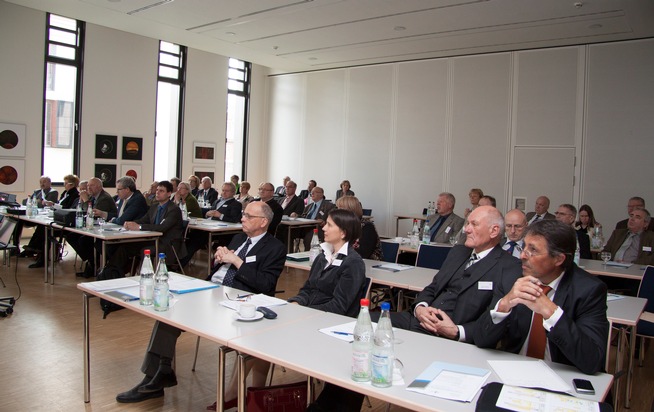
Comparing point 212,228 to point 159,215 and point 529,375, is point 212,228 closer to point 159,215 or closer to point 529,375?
point 159,215

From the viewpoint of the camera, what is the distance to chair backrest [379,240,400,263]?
562 cm

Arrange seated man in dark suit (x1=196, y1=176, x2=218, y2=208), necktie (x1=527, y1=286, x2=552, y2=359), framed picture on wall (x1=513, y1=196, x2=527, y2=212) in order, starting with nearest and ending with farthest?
necktie (x1=527, y1=286, x2=552, y2=359) < framed picture on wall (x1=513, y1=196, x2=527, y2=212) < seated man in dark suit (x1=196, y1=176, x2=218, y2=208)

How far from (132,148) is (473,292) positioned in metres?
10.9

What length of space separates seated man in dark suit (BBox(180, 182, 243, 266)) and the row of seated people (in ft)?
12.2

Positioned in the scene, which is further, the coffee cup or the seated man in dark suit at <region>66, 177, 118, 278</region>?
the seated man in dark suit at <region>66, 177, 118, 278</region>

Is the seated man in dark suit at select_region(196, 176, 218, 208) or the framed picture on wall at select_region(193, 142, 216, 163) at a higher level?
the framed picture on wall at select_region(193, 142, 216, 163)

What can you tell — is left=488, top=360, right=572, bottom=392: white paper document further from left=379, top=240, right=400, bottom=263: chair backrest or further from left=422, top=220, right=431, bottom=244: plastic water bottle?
left=422, top=220, right=431, bottom=244: plastic water bottle

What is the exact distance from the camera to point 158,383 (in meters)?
3.67

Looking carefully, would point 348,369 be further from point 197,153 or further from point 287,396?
point 197,153

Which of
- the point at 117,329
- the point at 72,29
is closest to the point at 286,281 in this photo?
the point at 117,329

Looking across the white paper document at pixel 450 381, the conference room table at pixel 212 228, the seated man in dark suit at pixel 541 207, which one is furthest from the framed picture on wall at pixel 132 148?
the white paper document at pixel 450 381

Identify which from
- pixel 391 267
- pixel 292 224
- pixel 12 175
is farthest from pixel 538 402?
pixel 12 175

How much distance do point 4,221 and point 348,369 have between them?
552 cm

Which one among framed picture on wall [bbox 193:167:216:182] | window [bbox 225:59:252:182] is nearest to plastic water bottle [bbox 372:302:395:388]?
framed picture on wall [bbox 193:167:216:182]
